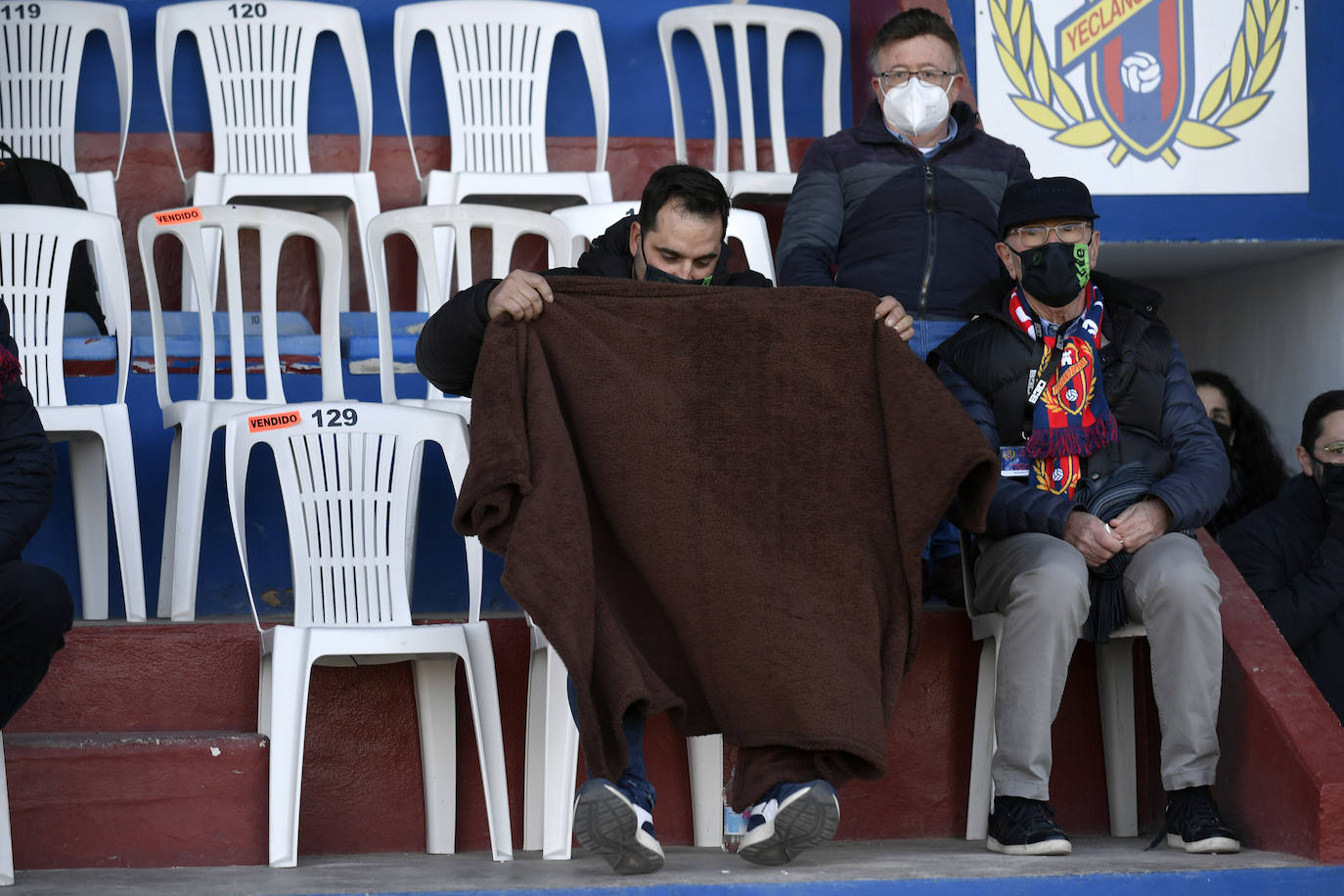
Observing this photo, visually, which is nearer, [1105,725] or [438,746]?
[438,746]

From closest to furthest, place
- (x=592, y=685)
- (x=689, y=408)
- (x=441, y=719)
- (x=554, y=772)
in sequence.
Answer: (x=592, y=685) → (x=689, y=408) → (x=554, y=772) → (x=441, y=719)

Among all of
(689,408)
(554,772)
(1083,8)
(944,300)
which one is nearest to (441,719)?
(554,772)

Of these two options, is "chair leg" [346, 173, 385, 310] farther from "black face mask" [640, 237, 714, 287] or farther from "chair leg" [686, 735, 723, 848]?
"chair leg" [686, 735, 723, 848]

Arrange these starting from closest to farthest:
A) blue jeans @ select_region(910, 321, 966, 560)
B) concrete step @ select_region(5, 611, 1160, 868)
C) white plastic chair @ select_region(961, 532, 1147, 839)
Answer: concrete step @ select_region(5, 611, 1160, 868)
white plastic chair @ select_region(961, 532, 1147, 839)
blue jeans @ select_region(910, 321, 966, 560)

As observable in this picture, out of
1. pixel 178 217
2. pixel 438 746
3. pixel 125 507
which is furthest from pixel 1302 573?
pixel 178 217

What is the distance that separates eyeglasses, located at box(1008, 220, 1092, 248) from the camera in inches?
159

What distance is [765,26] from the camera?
6.87 metres

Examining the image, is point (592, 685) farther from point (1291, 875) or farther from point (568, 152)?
point (568, 152)

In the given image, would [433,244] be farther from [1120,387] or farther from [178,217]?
[1120,387]

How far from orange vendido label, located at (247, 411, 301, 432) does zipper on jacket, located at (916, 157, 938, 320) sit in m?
1.73

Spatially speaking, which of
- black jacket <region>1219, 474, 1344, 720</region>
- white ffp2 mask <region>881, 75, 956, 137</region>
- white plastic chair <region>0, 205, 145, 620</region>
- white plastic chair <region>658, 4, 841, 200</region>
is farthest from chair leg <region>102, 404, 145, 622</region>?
black jacket <region>1219, 474, 1344, 720</region>

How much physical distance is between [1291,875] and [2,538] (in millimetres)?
2798

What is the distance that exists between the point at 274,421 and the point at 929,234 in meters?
1.90

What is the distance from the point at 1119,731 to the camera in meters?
4.27
